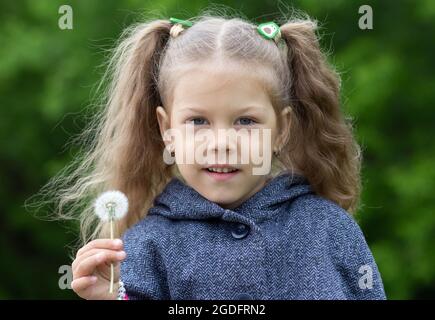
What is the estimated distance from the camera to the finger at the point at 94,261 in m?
2.78

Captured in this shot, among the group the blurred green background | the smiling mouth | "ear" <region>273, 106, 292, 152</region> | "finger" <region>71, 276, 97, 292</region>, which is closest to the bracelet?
"finger" <region>71, 276, 97, 292</region>

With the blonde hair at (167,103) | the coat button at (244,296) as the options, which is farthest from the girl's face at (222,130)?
the coat button at (244,296)

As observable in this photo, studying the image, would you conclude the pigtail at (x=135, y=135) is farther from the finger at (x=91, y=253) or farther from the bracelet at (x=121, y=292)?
the finger at (x=91, y=253)

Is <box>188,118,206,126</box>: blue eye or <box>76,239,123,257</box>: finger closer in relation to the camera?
<box>76,239,123,257</box>: finger

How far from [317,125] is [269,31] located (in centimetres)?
39

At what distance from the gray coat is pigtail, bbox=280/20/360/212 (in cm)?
14

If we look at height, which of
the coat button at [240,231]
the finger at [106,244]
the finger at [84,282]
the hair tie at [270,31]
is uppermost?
the hair tie at [270,31]

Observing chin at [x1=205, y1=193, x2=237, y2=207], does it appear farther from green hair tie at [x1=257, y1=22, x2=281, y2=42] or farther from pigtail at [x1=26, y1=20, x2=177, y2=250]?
green hair tie at [x1=257, y1=22, x2=281, y2=42]

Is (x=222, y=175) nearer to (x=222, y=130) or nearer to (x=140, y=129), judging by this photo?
(x=222, y=130)

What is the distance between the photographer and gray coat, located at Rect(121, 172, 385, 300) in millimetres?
3082

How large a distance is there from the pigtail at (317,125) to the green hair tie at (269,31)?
0.26 feet

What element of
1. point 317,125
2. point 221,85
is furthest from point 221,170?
point 317,125

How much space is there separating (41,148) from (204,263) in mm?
6032
